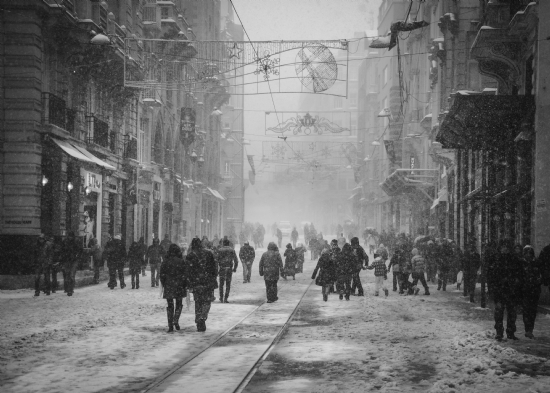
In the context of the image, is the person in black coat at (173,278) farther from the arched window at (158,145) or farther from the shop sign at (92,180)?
the arched window at (158,145)

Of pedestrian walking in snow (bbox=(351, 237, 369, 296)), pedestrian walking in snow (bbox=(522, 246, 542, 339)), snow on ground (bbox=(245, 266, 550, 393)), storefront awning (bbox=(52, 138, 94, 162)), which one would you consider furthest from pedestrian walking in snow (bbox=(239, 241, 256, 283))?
pedestrian walking in snow (bbox=(522, 246, 542, 339))

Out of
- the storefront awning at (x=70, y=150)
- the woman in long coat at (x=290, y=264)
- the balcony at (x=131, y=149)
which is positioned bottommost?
the woman in long coat at (x=290, y=264)

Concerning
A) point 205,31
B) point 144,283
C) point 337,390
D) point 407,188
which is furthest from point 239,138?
point 337,390

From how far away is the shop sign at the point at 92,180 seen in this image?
2811 cm

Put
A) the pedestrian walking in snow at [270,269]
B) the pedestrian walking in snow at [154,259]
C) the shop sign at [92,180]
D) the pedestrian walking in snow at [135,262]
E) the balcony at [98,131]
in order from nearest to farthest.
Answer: the pedestrian walking in snow at [270,269] → the pedestrian walking in snow at [135,262] → the pedestrian walking in snow at [154,259] → the shop sign at [92,180] → the balcony at [98,131]

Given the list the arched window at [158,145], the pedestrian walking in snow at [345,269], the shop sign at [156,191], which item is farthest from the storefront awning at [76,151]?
the arched window at [158,145]

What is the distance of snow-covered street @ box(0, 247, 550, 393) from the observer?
890cm

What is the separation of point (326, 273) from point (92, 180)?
11.8 meters

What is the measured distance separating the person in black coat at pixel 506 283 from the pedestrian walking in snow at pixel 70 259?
12396 millimetres

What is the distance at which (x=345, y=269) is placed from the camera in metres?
21.1

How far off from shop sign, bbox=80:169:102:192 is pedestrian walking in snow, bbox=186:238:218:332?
14.5 metres

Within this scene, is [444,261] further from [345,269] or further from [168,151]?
[168,151]

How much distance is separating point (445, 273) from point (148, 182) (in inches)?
697

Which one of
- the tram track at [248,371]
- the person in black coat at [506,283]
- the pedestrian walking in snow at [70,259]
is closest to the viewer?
the tram track at [248,371]
